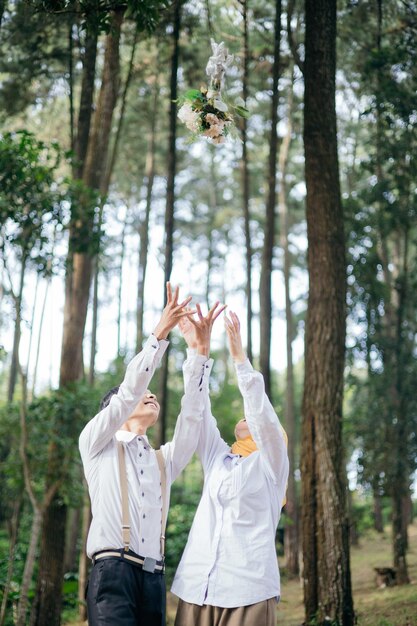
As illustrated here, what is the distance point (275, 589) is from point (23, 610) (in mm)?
5103

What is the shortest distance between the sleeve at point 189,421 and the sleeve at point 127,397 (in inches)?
13.5

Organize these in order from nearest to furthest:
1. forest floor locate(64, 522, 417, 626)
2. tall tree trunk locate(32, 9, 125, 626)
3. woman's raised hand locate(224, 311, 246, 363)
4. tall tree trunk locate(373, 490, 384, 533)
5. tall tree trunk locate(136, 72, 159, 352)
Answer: woman's raised hand locate(224, 311, 246, 363) < forest floor locate(64, 522, 417, 626) < tall tree trunk locate(32, 9, 125, 626) < tall tree trunk locate(136, 72, 159, 352) < tall tree trunk locate(373, 490, 384, 533)

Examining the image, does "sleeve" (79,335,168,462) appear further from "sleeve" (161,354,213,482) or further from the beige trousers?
the beige trousers

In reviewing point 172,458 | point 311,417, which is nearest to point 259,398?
point 172,458

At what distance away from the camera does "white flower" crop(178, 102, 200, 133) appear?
436 centimetres

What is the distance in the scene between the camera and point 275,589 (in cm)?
330

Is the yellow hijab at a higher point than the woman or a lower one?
higher

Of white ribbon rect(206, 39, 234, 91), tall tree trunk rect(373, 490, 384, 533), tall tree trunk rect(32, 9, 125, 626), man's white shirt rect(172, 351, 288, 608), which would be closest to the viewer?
man's white shirt rect(172, 351, 288, 608)

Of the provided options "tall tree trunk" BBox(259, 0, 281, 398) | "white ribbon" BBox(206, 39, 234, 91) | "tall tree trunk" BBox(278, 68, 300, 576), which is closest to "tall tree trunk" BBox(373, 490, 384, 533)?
"tall tree trunk" BBox(278, 68, 300, 576)

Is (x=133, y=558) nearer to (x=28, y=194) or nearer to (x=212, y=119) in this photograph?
(x=212, y=119)

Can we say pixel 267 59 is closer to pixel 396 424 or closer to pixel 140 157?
pixel 396 424

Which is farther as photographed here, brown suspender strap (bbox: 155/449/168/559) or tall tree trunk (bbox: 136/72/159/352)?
tall tree trunk (bbox: 136/72/159/352)

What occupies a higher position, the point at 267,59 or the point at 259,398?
the point at 267,59

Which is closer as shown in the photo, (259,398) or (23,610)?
(259,398)
